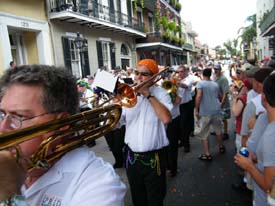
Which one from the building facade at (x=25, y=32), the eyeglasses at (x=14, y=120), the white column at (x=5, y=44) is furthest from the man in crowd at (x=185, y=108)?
the building facade at (x=25, y=32)

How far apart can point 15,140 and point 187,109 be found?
5.25 metres

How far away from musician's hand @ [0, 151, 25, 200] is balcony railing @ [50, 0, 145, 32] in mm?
11357

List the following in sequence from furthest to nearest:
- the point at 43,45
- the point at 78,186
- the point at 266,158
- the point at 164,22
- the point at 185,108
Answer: the point at 164,22 → the point at 43,45 → the point at 185,108 → the point at 266,158 → the point at 78,186

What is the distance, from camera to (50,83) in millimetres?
1212

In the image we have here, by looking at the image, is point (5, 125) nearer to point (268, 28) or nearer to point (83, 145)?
point (83, 145)

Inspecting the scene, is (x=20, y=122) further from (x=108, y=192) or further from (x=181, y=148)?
(x=181, y=148)

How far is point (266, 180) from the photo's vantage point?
1.74 metres

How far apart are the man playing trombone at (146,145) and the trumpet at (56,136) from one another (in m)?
1.05

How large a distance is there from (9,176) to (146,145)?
183 cm

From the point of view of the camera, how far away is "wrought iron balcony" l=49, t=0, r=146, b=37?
1115 centimetres

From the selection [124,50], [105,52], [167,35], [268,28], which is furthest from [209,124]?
[167,35]

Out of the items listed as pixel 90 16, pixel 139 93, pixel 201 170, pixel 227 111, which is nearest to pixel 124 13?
pixel 90 16

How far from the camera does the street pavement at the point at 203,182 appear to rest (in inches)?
138

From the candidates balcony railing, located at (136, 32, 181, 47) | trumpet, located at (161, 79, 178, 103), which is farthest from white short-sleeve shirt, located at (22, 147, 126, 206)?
balcony railing, located at (136, 32, 181, 47)
